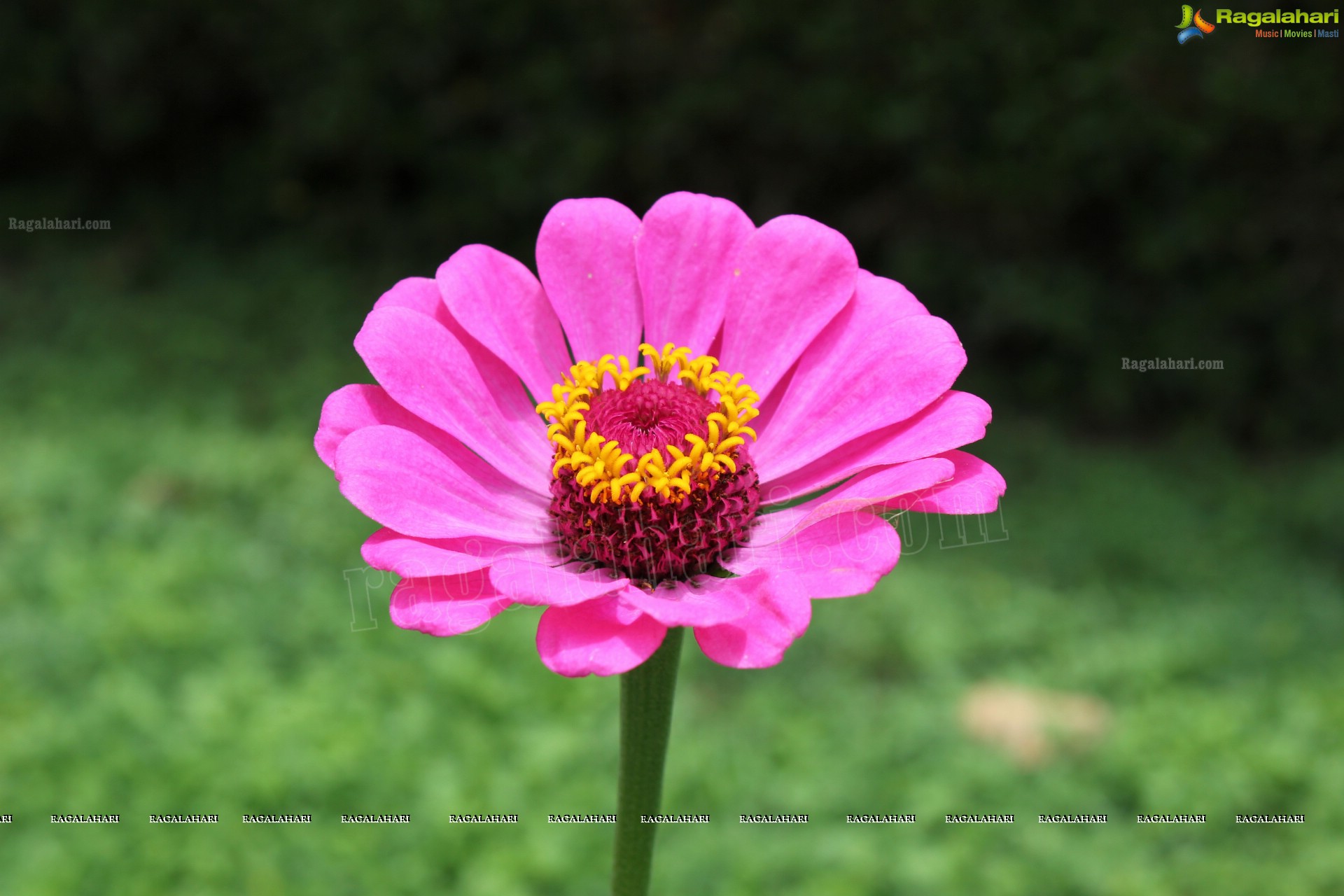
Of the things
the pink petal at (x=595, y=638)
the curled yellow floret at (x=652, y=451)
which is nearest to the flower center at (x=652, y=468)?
the curled yellow floret at (x=652, y=451)

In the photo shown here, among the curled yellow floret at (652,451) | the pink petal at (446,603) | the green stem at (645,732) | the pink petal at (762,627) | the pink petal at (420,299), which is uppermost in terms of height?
the pink petal at (420,299)

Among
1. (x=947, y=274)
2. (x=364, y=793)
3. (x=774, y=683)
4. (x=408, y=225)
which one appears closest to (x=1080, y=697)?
(x=774, y=683)

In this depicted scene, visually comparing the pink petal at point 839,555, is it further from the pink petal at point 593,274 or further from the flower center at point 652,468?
the pink petal at point 593,274

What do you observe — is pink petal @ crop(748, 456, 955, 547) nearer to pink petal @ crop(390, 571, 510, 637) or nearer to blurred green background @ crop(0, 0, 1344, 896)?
pink petal @ crop(390, 571, 510, 637)

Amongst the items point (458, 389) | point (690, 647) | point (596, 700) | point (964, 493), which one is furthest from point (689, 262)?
point (690, 647)

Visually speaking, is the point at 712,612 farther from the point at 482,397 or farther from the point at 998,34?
the point at 998,34

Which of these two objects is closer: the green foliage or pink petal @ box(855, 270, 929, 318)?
pink petal @ box(855, 270, 929, 318)

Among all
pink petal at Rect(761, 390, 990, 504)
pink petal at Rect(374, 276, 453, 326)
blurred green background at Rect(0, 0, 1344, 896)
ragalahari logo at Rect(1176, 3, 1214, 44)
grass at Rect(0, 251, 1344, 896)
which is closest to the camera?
pink petal at Rect(761, 390, 990, 504)

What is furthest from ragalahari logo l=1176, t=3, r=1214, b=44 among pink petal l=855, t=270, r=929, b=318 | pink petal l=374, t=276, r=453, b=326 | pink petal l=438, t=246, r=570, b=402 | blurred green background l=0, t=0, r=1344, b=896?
pink petal l=374, t=276, r=453, b=326
